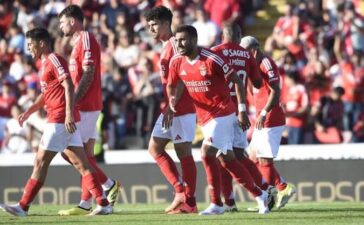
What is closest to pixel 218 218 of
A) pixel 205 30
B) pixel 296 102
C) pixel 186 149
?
pixel 186 149

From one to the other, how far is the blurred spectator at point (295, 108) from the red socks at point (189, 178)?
5810 millimetres

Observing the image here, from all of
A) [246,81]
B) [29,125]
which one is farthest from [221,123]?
[29,125]

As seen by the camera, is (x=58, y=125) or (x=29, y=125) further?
(x=29, y=125)

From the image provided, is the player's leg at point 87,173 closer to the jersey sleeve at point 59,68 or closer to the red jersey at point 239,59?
the jersey sleeve at point 59,68

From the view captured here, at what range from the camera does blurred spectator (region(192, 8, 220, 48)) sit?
854 inches

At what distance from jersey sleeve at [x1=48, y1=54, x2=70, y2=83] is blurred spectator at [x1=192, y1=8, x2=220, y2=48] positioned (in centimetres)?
870

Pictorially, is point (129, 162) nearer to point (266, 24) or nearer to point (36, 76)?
point (36, 76)

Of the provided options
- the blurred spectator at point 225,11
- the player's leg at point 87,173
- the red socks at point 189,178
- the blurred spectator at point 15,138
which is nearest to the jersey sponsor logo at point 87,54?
the player's leg at point 87,173

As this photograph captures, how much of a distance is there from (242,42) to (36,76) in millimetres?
8762

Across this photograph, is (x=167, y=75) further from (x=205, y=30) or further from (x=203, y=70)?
(x=205, y=30)

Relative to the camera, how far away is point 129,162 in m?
18.8

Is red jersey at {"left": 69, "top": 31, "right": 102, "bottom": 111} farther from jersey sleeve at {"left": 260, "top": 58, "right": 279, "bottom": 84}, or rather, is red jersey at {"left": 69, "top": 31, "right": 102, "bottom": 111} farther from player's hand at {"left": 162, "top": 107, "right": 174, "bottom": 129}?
jersey sleeve at {"left": 260, "top": 58, "right": 279, "bottom": 84}

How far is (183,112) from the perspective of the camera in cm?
1371

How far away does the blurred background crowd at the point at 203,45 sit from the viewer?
1930cm
